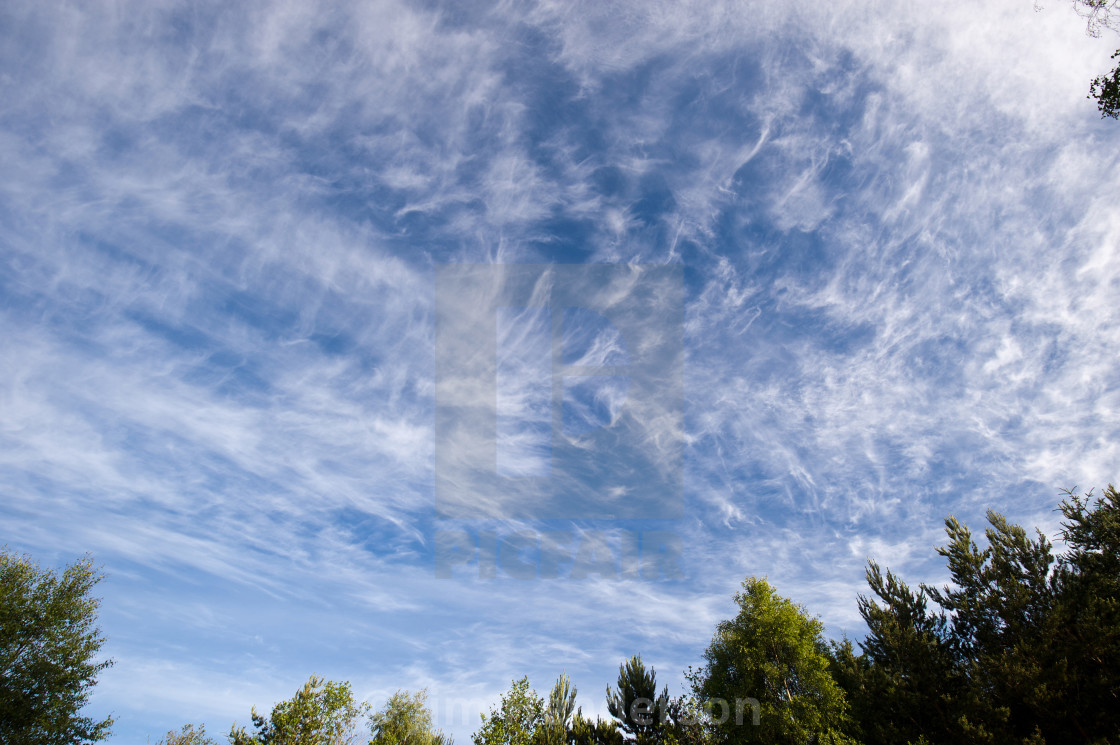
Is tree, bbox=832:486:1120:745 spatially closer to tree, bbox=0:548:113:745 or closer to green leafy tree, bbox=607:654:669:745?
green leafy tree, bbox=607:654:669:745

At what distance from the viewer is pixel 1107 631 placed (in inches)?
1060

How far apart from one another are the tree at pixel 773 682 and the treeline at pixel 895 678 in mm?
75

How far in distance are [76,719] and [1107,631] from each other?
182 feet

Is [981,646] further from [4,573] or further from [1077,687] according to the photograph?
[4,573]

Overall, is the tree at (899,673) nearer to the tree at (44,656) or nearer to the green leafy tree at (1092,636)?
the green leafy tree at (1092,636)

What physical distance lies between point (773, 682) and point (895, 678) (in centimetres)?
821

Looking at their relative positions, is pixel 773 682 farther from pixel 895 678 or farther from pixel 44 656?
pixel 44 656

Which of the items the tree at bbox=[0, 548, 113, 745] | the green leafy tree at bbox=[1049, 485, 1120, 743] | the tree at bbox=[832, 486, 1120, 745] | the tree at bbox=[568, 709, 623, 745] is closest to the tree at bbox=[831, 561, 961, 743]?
the tree at bbox=[832, 486, 1120, 745]

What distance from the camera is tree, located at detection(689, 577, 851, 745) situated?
1128 inches

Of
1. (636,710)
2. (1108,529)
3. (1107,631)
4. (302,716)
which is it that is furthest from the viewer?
(636,710)

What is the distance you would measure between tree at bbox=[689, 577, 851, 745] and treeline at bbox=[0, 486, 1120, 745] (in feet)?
0.25

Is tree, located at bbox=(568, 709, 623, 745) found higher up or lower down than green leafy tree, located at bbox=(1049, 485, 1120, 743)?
lower down

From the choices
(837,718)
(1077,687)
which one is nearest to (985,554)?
(1077,687)

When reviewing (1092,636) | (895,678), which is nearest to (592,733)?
(895,678)
